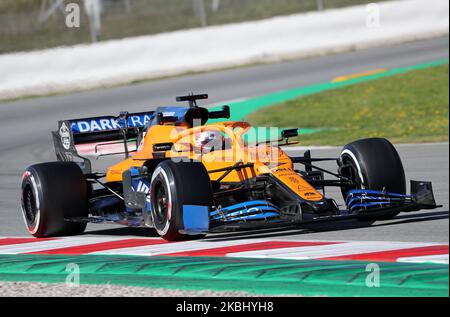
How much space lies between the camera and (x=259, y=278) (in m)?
7.55

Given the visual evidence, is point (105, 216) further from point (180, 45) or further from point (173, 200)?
point (180, 45)

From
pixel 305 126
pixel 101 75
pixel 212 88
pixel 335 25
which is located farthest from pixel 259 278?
pixel 335 25

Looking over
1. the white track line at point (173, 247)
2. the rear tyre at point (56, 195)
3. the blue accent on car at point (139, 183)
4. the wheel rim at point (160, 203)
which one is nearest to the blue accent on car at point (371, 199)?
the white track line at point (173, 247)

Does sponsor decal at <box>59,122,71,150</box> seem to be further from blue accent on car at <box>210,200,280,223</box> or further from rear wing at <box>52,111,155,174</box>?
blue accent on car at <box>210,200,280,223</box>

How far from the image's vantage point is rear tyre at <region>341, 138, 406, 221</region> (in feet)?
32.3

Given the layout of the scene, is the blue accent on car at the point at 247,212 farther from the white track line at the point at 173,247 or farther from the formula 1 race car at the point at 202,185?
the white track line at the point at 173,247

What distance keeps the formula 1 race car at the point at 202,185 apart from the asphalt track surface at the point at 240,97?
269mm

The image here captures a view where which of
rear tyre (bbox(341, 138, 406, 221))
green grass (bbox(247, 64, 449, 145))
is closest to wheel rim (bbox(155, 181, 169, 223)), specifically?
rear tyre (bbox(341, 138, 406, 221))

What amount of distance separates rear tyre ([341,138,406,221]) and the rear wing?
2.36 metres

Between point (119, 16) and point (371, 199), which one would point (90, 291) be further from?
point (119, 16)
